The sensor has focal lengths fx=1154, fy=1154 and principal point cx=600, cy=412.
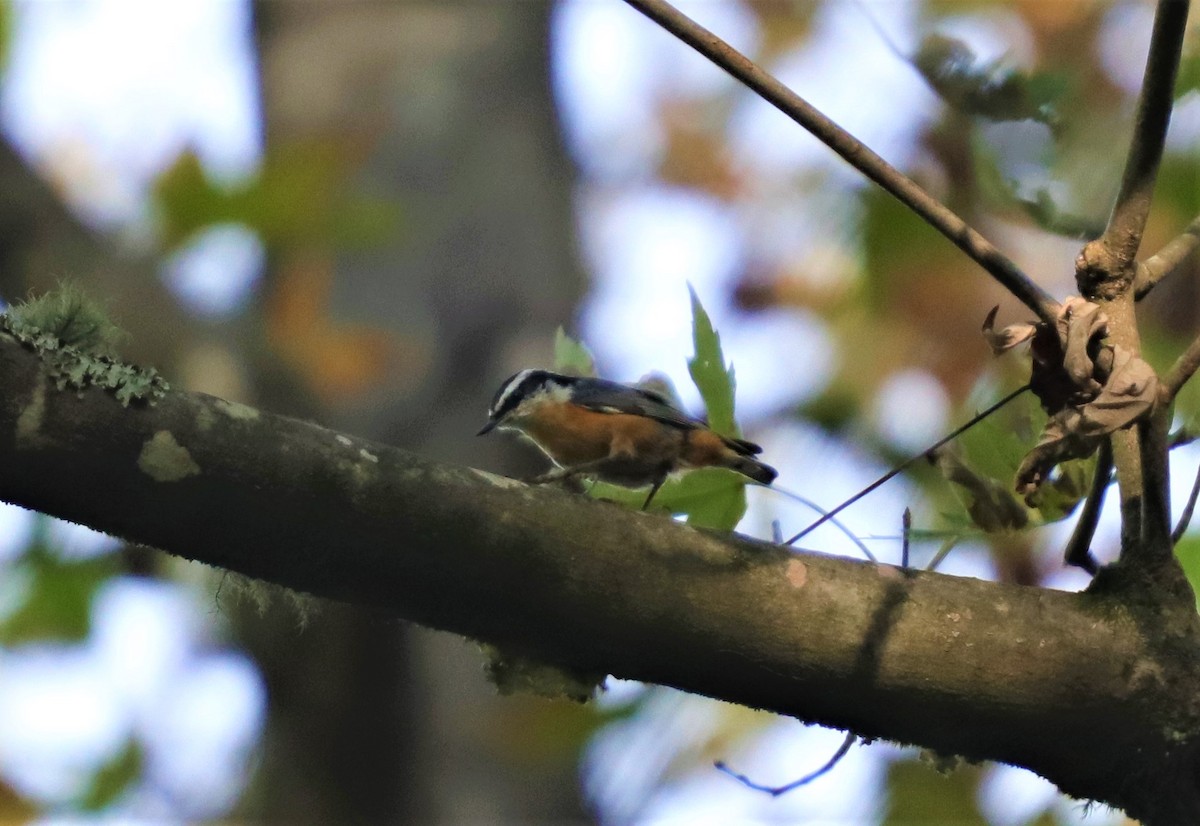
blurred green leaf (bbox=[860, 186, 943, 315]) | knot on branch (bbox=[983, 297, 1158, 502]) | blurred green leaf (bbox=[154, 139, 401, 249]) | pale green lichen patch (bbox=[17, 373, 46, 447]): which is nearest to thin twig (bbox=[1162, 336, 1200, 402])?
knot on branch (bbox=[983, 297, 1158, 502])

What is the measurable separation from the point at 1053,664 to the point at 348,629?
2889 millimetres

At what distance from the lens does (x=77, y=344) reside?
3.88ft

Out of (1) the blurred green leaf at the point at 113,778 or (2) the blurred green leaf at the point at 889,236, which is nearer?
(2) the blurred green leaf at the point at 889,236

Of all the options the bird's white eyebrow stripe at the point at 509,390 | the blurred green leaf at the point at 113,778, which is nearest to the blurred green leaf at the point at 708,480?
the bird's white eyebrow stripe at the point at 509,390

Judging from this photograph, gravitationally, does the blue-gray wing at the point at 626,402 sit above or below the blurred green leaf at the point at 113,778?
above

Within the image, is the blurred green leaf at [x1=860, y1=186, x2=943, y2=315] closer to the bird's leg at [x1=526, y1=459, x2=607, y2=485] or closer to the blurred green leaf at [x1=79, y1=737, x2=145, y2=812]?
the bird's leg at [x1=526, y1=459, x2=607, y2=485]

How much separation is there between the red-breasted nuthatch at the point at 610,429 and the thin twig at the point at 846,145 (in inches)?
46.8

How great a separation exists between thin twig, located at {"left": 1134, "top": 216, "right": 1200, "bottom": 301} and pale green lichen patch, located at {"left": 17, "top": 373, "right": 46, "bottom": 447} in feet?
4.21

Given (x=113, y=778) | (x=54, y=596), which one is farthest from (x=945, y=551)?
(x=113, y=778)

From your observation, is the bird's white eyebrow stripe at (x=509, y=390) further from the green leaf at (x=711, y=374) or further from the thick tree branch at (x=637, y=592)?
the thick tree branch at (x=637, y=592)

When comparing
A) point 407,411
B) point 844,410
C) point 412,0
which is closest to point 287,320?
point 407,411

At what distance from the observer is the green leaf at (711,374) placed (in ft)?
5.55

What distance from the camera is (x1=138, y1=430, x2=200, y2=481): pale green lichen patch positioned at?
3.55 ft

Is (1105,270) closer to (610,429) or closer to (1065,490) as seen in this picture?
(1065,490)
